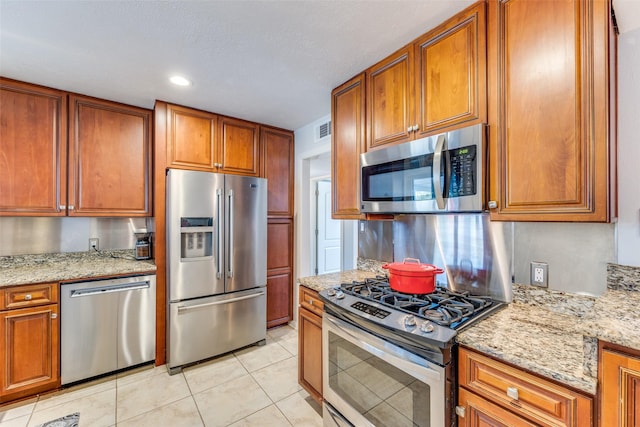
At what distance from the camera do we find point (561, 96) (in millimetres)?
1128

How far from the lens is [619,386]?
769 millimetres

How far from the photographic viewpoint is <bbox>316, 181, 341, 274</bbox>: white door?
5168 millimetres

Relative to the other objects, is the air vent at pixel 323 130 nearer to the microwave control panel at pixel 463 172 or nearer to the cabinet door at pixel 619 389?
the microwave control panel at pixel 463 172

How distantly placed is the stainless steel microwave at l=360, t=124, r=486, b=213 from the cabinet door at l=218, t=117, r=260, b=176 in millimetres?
1573

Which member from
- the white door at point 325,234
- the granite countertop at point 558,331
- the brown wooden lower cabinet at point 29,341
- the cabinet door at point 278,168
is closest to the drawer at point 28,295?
the brown wooden lower cabinet at point 29,341

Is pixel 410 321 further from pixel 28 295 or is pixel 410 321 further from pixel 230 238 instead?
pixel 28 295

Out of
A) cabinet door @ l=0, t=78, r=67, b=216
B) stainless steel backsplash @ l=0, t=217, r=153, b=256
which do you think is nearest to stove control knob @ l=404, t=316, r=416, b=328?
stainless steel backsplash @ l=0, t=217, r=153, b=256

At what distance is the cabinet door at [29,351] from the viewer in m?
1.94

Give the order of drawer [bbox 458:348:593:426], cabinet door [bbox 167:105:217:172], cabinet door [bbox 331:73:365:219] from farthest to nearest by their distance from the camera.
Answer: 1. cabinet door [bbox 167:105:217:172]
2. cabinet door [bbox 331:73:365:219]
3. drawer [bbox 458:348:593:426]

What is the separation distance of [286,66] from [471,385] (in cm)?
206

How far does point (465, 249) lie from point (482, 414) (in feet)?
2.84

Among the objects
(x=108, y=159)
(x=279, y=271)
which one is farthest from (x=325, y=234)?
(x=108, y=159)

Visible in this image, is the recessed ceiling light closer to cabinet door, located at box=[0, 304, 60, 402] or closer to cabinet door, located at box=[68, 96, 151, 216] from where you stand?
cabinet door, located at box=[68, 96, 151, 216]

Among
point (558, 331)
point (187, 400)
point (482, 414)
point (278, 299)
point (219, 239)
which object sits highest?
point (219, 239)
